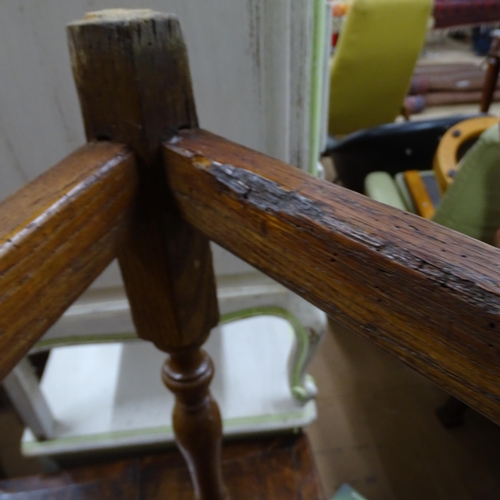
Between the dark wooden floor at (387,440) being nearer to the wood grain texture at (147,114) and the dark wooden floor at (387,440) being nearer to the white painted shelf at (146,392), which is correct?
the white painted shelf at (146,392)

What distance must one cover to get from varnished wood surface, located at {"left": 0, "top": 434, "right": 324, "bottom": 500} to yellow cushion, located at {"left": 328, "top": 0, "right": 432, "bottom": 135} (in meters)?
1.21

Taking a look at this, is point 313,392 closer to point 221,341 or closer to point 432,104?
point 221,341

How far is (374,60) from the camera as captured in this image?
1.46 meters

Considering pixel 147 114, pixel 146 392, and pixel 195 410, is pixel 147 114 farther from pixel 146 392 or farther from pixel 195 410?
pixel 146 392

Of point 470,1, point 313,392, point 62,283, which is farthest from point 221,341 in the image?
point 470,1

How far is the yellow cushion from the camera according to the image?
1.37 m

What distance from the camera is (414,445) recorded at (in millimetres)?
850

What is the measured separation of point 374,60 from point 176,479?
1.37m

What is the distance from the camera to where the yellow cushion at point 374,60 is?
1.37m

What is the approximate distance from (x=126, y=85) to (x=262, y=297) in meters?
0.32

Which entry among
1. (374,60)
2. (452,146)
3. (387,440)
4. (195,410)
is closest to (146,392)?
(195,410)

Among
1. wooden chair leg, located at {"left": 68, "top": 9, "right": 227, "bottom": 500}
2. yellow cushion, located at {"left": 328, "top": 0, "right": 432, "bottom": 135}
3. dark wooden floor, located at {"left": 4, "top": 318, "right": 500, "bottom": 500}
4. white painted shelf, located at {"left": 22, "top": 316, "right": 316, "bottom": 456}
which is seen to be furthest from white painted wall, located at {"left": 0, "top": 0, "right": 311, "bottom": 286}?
yellow cushion, located at {"left": 328, "top": 0, "right": 432, "bottom": 135}

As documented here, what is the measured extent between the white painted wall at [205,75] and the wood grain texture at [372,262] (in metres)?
0.18

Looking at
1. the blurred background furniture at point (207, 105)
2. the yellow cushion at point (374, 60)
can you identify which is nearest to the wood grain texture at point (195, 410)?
the blurred background furniture at point (207, 105)
